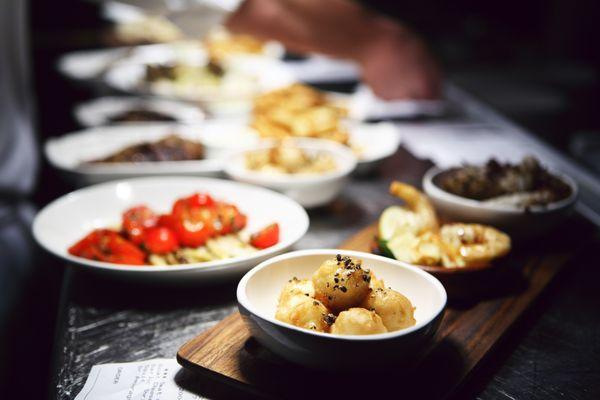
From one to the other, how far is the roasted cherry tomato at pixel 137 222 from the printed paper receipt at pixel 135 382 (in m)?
0.49

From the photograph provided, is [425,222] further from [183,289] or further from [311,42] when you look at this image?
[311,42]

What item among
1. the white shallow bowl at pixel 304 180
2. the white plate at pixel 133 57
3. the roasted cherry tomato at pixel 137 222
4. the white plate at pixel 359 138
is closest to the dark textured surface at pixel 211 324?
the roasted cherry tomato at pixel 137 222

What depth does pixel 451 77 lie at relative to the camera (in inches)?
206

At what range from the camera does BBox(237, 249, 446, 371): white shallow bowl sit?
121cm

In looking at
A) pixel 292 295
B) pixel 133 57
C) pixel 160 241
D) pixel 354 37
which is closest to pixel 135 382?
pixel 292 295

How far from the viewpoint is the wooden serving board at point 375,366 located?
50.7 inches

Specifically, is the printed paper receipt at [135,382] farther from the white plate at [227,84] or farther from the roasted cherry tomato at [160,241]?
the white plate at [227,84]

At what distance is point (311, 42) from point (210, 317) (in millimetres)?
2034

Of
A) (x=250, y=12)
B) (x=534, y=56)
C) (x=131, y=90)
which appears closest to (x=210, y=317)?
(x=250, y=12)

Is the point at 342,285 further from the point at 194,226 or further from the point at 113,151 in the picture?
the point at 113,151

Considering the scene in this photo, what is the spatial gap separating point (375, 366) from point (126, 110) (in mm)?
2667

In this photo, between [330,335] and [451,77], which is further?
[451,77]

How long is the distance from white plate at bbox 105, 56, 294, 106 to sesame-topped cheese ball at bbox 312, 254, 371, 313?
261cm

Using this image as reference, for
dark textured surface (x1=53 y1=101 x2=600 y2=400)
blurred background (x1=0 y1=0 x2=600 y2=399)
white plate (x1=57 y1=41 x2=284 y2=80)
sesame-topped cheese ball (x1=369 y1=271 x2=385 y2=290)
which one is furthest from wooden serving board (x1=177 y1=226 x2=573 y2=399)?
white plate (x1=57 y1=41 x2=284 y2=80)
